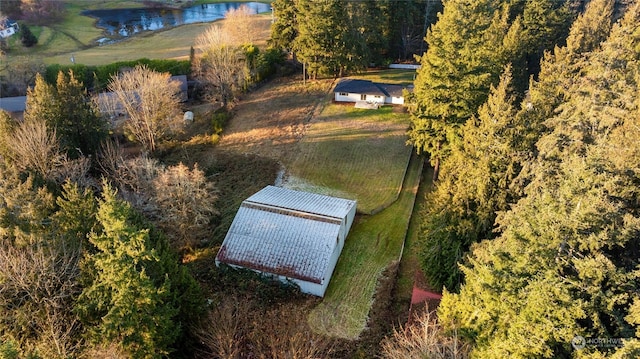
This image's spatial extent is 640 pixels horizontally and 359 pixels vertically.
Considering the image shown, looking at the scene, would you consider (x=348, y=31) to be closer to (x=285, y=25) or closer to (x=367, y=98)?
(x=285, y=25)

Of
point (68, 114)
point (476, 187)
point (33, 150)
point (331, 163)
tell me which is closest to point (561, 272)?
point (476, 187)

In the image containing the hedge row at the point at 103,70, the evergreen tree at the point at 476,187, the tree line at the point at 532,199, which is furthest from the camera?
the hedge row at the point at 103,70

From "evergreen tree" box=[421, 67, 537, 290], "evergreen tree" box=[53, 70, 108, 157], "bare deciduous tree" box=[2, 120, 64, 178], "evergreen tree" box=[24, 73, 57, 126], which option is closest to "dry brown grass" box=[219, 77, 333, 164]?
"evergreen tree" box=[53, 70, 108, 157]

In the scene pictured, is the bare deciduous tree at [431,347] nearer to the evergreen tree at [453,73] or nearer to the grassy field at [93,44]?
the evergreen tree at [453,73]

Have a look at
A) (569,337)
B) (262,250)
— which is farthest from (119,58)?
(569,337)

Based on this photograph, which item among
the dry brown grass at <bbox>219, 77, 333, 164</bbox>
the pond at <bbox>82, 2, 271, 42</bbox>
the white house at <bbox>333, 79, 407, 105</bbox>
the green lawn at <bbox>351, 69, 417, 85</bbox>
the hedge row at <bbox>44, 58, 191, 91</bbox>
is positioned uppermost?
the pond at <bbox>82, 2, 271, 42</bbox>

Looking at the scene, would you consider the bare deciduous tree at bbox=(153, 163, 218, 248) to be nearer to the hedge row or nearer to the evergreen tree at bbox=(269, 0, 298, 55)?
the hedge row

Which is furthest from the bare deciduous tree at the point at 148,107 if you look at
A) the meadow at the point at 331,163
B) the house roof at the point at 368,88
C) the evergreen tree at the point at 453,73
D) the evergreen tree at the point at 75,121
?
the evergreen tree at the point at 453,73
